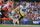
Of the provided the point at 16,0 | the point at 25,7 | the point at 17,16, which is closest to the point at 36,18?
the point at 25,7

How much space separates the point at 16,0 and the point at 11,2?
0.60ft

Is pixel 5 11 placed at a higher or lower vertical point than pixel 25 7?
lower

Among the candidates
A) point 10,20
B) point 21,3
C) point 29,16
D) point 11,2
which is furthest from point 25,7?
point 10,20

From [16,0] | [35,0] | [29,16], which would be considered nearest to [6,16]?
[16,0]

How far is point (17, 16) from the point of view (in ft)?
5.81

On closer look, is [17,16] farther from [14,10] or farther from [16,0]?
[16,0]

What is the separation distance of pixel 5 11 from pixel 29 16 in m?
0.82

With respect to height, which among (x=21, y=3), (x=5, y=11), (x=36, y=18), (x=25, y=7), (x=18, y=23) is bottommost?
(x=18, y=23)

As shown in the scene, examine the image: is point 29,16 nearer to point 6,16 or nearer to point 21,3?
point 21,3

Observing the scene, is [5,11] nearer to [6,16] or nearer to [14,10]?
[6,16]

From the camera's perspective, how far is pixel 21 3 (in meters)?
1.77

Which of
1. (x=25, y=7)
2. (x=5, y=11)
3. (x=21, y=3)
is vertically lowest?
(x=5, y=11)

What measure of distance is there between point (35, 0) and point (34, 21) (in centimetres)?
69

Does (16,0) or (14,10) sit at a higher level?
(16,0)
